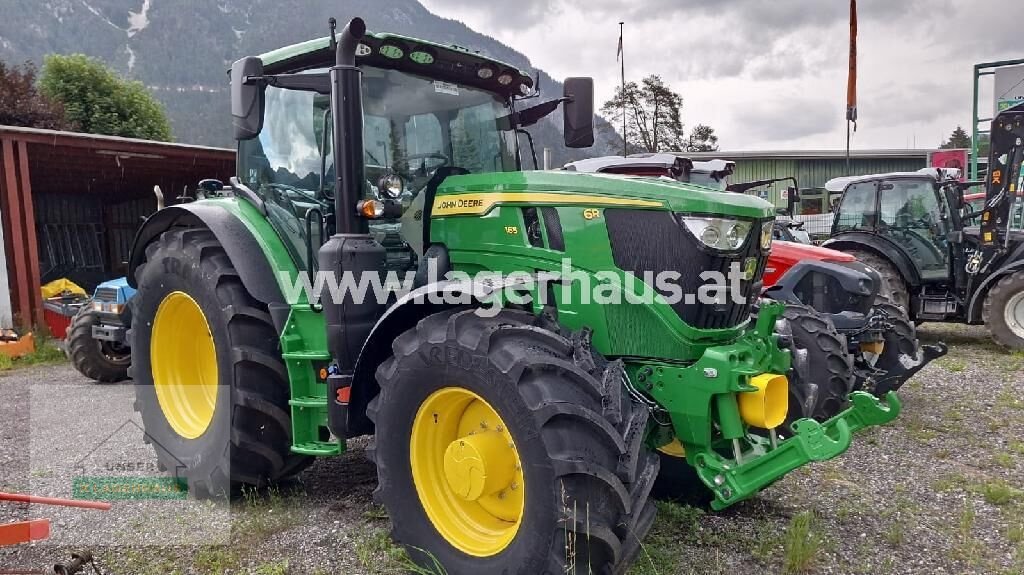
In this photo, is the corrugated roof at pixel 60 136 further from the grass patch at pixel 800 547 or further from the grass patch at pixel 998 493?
the grass patch at pixel 998 493

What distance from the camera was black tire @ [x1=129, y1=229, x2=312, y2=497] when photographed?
12.9 ft

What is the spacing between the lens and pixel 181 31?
157625 millimetres

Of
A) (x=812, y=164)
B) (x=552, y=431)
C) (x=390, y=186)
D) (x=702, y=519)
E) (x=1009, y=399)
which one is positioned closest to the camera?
(x=552, y=431)

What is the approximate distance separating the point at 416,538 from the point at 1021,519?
3.13 m

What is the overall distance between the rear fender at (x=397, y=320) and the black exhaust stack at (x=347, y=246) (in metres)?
0.07

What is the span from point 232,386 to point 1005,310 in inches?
346

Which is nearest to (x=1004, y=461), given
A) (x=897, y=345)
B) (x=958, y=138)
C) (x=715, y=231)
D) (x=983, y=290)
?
(x=897, y=345)

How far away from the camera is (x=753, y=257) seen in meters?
3.52

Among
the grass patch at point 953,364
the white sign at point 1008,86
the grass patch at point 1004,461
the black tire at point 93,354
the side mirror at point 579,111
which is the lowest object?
the grass patch at point 953,364

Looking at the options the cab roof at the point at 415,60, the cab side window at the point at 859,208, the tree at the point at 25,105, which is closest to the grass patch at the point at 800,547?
the cab roof at the point at 415,60

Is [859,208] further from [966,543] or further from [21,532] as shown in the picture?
[21,532]

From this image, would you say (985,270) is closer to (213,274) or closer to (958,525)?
(958,525)

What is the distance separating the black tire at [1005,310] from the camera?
8773 mm

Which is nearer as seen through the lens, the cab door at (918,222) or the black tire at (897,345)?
the black tire at (897,345)
